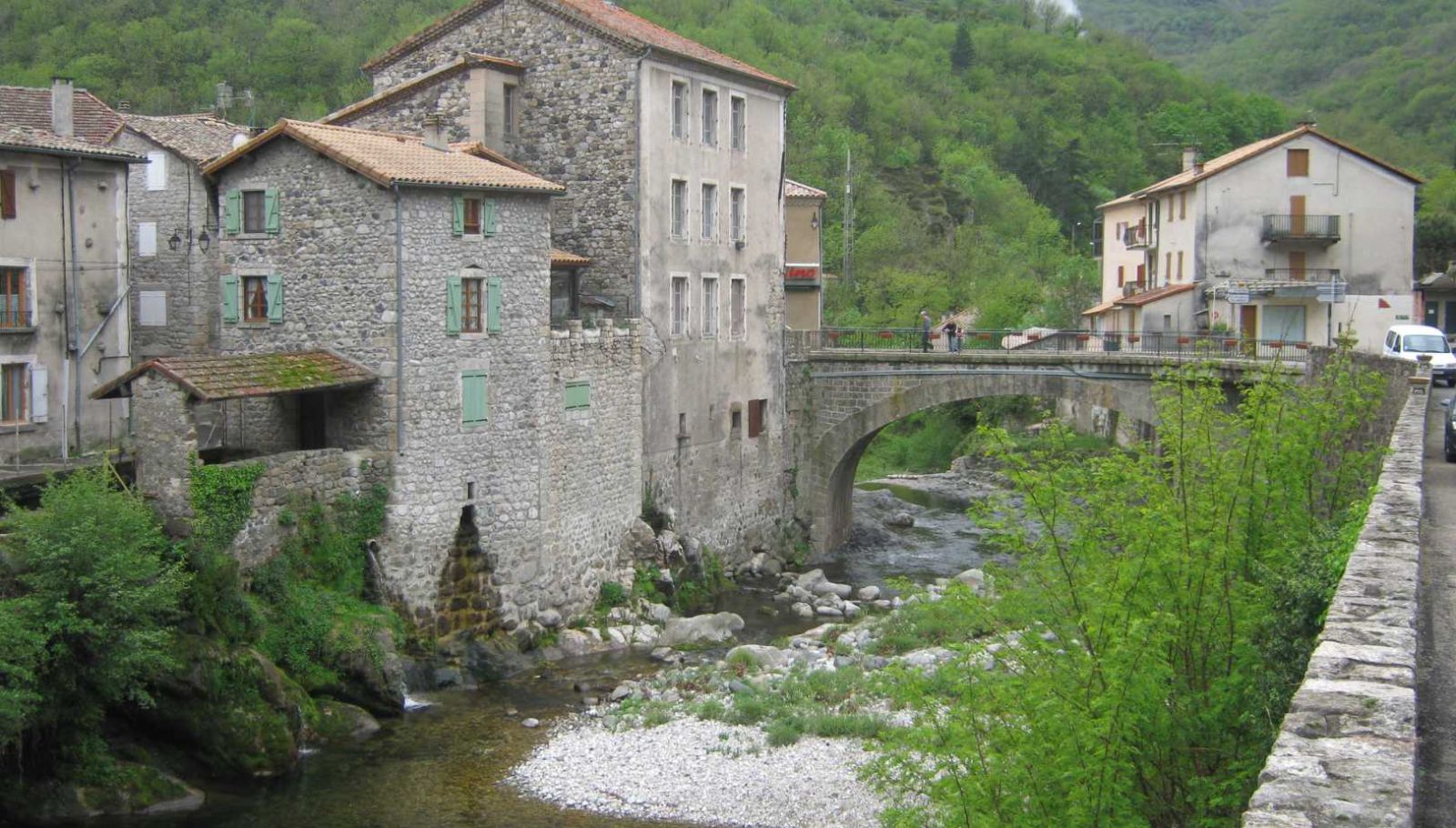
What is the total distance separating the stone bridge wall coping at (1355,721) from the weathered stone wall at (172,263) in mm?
27369

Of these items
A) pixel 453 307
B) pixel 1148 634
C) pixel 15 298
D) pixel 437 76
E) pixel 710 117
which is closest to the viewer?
pixel 1148 634

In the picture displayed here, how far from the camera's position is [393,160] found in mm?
29484

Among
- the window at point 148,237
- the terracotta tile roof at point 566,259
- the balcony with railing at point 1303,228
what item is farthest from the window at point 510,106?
the balcony with railing at point 1303,228

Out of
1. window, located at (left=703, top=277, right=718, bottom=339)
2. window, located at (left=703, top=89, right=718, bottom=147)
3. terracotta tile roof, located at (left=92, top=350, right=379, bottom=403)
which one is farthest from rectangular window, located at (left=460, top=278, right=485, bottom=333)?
window, located at (left=703, top=89, right=718, bottom=147)

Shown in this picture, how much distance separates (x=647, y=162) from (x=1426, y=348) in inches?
763

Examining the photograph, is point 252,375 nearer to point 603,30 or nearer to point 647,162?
point 647,162

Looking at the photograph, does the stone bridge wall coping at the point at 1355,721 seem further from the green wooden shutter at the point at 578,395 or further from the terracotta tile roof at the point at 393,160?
the green wooden shutter at the point at 578,395

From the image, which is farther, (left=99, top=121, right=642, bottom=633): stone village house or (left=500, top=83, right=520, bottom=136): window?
(left=500, top=83, right=520, bottom=136): window

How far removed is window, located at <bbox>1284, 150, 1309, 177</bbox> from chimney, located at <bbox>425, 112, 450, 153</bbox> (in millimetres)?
28803

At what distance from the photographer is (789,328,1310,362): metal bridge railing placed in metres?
39.9

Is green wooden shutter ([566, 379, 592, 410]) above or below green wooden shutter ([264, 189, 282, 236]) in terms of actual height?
below

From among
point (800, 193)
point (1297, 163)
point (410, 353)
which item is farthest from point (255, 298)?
point (1297, 163)

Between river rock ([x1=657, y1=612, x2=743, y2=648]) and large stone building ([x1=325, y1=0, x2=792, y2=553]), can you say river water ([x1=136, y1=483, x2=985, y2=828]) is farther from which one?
large stone building ([x1=325, y1=0, x2=792, y2=553])

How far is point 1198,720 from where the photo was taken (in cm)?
1391
